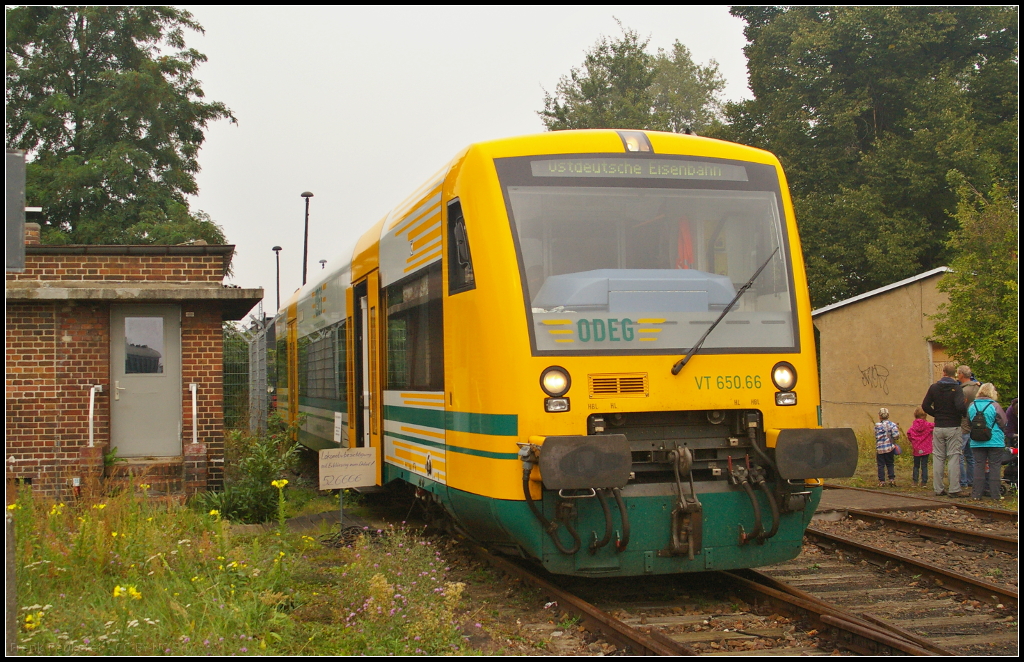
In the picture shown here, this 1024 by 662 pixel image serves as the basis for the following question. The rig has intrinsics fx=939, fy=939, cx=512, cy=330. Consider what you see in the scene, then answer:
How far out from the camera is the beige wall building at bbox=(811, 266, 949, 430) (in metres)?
18.9

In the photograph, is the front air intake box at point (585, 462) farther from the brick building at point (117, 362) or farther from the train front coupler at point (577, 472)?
the brick building at point (117, 362)

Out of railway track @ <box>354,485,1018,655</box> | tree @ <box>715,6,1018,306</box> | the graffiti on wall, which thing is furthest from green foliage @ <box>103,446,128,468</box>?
tree @ <box>715,6,1018,306</box>

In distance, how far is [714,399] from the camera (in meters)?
6.32

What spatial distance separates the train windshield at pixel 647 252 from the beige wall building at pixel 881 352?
12.3 metres

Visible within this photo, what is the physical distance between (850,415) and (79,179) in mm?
21671

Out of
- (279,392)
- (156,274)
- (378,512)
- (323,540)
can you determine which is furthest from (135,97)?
(323,540)

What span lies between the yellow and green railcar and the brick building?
4702mm

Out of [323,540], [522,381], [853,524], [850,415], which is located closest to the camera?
[522,381]

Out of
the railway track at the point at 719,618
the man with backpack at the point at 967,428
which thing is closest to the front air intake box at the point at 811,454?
the railway track at the point at 719,618

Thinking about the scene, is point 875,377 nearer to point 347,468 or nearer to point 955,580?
point 955,580

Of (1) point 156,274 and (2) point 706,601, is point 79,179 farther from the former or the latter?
(2) point 706,601

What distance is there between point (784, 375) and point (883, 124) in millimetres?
25939

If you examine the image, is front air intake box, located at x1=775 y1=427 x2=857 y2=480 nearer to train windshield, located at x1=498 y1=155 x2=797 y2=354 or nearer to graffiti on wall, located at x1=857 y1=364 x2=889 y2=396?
train windshield, located at x1=498 y1=155 x2=797 y2=354

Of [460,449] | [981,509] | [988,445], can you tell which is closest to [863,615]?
[460,449]
